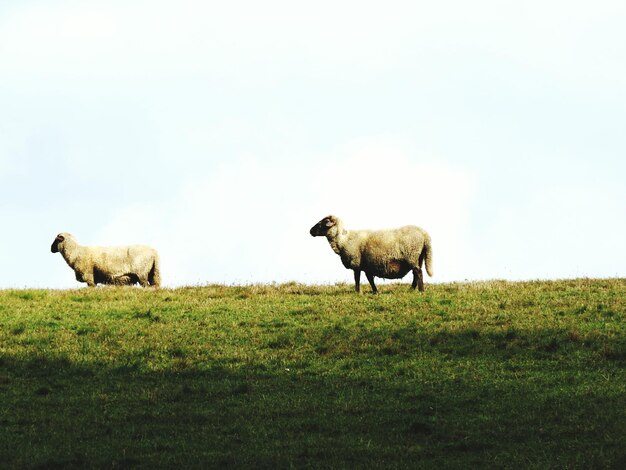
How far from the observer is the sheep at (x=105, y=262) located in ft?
115

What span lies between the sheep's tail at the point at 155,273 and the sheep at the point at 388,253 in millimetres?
8521

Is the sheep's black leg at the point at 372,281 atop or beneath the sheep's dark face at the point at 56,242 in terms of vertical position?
beneath

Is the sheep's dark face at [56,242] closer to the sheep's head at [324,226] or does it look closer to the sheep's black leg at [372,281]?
the sheep's head at [324,226]

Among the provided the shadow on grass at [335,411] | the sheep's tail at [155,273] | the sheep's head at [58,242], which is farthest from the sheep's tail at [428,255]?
the sheep's head at [58,242]

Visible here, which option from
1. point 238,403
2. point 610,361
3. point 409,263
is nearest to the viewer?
point 238,403

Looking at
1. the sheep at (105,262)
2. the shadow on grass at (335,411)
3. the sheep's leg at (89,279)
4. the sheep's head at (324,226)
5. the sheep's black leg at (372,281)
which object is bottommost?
the shadow on grass at (335,411)

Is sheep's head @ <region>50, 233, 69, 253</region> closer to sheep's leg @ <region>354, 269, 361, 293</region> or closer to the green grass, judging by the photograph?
the green grass

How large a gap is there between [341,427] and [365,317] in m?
10.3

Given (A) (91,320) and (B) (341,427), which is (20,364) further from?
(B) (341,427)

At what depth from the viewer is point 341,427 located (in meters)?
14.1

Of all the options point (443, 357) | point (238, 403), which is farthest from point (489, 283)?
point (238, 403)

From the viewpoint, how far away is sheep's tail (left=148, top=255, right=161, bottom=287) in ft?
Result: 118

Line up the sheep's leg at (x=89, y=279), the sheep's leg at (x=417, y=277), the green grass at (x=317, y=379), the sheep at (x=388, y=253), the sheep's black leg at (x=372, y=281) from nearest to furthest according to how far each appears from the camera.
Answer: the green grass at (x=317, y=379) < the sheep's black leg at (x=372, y=281) < the sheep's leg at (x=417, y=277) < the sheep at (x=388, y=253) < the sheep's leg at (x=89, y=279)

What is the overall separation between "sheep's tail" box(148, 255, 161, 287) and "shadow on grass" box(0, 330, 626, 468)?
51.2 ft
